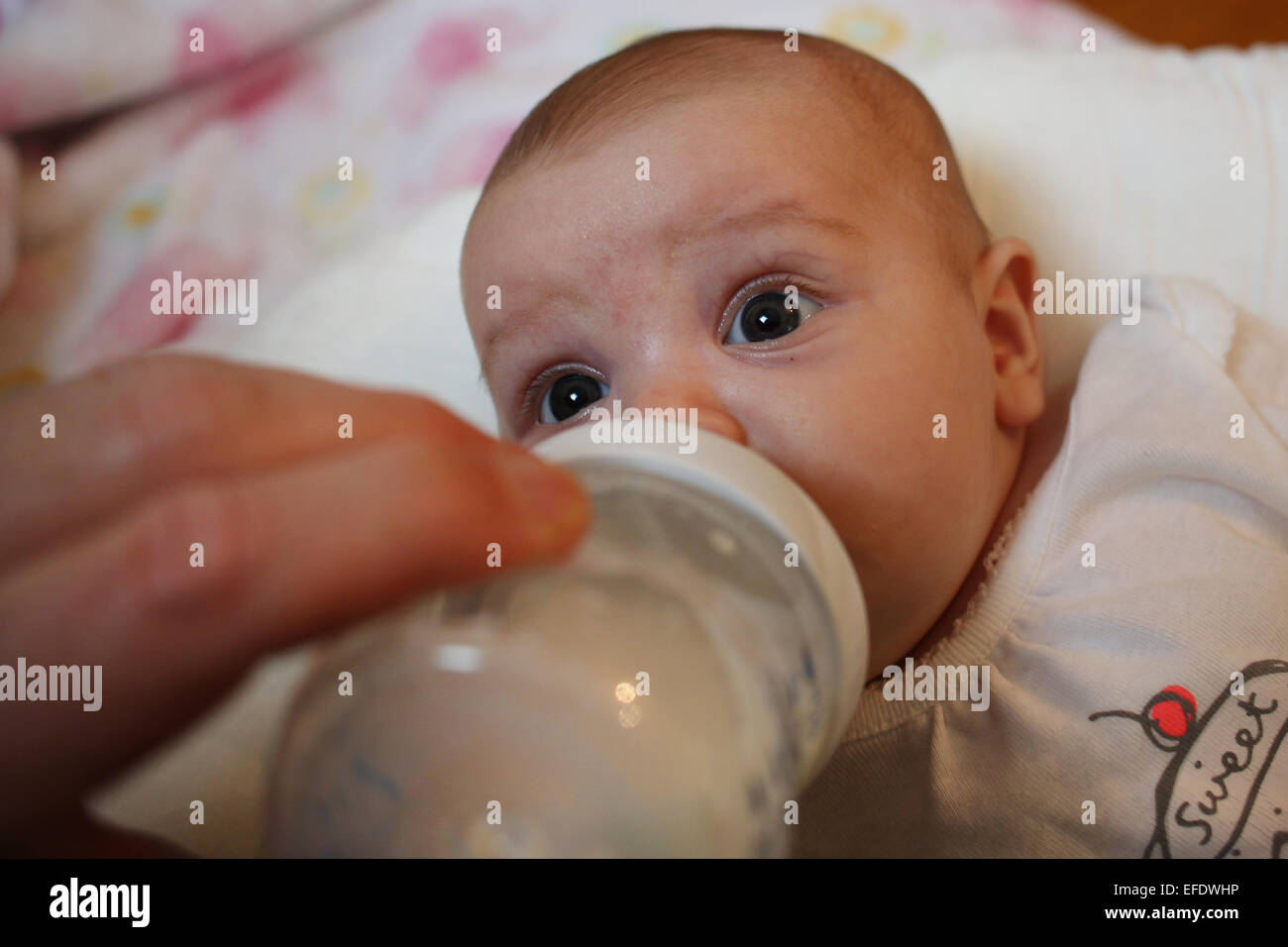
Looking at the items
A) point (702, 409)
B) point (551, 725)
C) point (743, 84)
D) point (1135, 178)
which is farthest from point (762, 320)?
point (1135, 178)

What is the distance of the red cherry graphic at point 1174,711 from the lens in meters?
0.94

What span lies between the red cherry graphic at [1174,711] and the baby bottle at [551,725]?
51cm

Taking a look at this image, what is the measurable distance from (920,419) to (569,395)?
0.33 meters

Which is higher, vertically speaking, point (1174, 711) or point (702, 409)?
point (702, 409)

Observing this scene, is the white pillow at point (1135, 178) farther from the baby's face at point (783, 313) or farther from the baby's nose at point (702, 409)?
the baby's nose at point (702, 409)

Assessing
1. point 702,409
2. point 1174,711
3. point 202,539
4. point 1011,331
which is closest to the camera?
point 202,539

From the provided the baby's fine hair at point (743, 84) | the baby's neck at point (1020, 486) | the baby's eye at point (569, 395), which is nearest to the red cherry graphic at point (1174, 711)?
the baby's neck at point (1020, 486)

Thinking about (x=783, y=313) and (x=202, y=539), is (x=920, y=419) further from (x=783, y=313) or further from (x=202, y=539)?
(x=202, y=539)

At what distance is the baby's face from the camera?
0.84 meters

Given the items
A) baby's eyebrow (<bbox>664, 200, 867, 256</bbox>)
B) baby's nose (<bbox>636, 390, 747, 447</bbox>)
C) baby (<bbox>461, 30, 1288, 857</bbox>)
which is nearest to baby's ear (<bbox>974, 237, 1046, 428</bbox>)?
baby (<bbox>461, 30, 1288, 857</bbox>)

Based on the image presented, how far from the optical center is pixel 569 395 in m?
1.01

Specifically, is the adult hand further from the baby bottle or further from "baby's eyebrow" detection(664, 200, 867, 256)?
"baby's eyebrow" detection(664, 200, 867, 256)

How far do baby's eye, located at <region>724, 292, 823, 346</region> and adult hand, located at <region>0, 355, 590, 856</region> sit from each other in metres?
0.40
